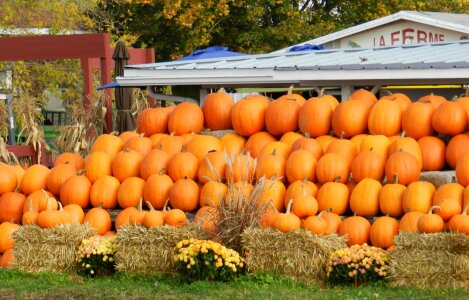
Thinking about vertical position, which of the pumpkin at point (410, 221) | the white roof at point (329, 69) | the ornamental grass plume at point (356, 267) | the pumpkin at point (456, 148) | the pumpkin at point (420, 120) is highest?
the white roof at point (329, 69)

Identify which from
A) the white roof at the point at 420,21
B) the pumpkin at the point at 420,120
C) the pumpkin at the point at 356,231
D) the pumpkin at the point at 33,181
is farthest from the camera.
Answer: the white roof at the point at 420,21

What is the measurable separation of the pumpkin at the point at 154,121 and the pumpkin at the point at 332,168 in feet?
8.18

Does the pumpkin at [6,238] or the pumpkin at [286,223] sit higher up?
the pumpkin at [286,223]

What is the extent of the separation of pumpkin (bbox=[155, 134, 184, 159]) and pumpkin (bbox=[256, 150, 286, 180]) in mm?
1117

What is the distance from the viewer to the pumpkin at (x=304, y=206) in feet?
31.2

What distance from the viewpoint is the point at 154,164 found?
10.6 meters

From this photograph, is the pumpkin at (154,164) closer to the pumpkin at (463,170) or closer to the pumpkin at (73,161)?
the pumpkin at (73,161)

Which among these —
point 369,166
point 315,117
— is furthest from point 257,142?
point 369,166

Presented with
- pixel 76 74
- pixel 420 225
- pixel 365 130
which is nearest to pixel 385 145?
pixel 365 130

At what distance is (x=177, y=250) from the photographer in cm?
905

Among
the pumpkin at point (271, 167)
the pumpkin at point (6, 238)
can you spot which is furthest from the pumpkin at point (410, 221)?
the pumpkin at point (6, 238)

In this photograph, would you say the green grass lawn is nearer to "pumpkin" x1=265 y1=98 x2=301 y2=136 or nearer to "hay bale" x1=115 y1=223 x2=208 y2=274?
"hay bale" x1=115 y1=223 x2=208 y2=274

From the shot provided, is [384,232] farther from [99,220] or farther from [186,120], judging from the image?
[186,120]

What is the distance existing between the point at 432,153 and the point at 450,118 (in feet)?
1.26
